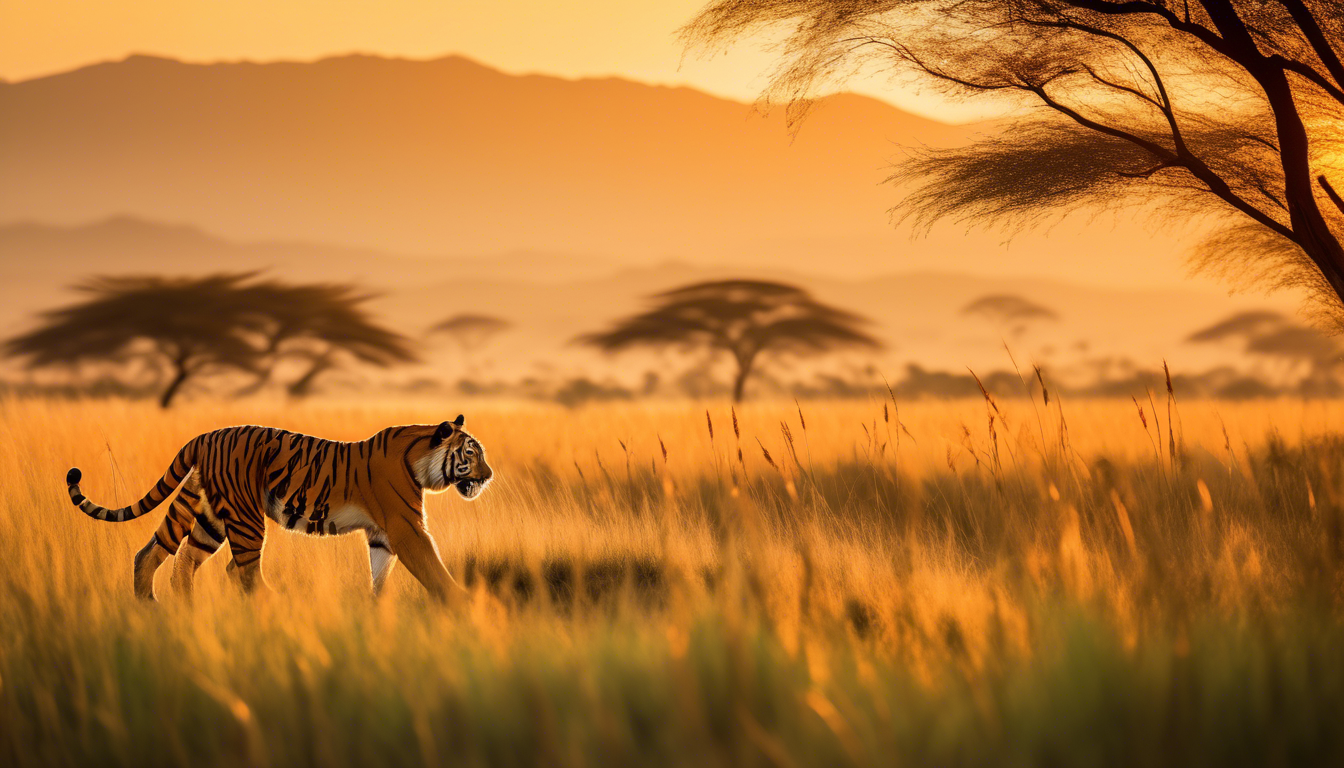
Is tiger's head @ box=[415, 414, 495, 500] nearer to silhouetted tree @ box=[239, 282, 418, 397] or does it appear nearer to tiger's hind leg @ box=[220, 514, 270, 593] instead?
tiger's hind leg @ box=[220, 514, 270, 593]

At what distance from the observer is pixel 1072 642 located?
240 cm

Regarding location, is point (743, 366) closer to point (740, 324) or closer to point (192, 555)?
point (740, 324)

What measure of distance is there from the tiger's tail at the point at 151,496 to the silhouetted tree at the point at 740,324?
2280 centimetres

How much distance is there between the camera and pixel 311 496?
363 cm

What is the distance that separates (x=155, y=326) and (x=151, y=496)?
63.3 feet

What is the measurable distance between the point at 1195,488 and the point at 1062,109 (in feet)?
13.3

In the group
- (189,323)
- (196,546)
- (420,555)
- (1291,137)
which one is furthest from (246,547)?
(189,323)

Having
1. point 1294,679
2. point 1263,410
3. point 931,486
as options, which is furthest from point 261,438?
point 1263,410

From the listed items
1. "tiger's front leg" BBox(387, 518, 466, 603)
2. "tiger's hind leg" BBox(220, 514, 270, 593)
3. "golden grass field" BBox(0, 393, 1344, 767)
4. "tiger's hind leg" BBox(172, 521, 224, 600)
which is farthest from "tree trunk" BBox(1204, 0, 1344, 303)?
"tiger's hind leg" BBox(172, 521, 224, 600)

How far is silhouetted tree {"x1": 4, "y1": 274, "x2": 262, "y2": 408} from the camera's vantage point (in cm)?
2092

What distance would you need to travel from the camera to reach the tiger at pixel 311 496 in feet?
11.6

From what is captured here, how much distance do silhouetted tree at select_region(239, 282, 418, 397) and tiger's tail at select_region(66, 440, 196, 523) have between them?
59.4ft

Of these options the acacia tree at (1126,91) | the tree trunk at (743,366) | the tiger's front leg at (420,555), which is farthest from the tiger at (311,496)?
the tree trunk at (743,366)

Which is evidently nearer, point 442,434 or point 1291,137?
point 442,434
